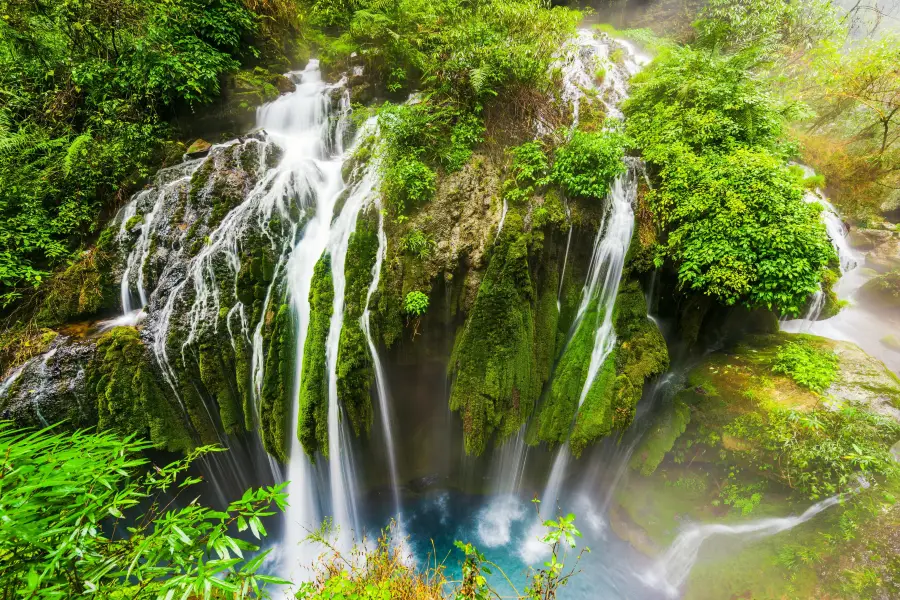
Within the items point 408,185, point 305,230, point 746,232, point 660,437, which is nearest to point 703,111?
point 746,232

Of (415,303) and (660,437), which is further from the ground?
(415,303)

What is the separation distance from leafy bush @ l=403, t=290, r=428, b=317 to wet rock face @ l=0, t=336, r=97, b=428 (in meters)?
4.93

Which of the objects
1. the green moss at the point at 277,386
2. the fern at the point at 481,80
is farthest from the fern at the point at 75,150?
the fern at the point at 481,80

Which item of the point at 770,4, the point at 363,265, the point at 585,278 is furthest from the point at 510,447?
the point at 770,4

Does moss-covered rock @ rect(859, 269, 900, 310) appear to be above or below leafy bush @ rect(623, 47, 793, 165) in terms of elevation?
below

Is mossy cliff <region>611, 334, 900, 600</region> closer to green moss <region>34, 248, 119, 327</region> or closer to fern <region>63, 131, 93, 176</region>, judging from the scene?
green moss <region>34, 248, 119, 327</region>

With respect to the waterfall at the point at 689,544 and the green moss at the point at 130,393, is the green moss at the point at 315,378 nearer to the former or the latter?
the green moss at the point at 130,393

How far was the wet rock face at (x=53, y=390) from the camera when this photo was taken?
479 centimetres

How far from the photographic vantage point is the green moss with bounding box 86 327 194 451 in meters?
5.05

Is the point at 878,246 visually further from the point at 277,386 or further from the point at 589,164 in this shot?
the point at 277,386

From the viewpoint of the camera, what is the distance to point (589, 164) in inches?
229

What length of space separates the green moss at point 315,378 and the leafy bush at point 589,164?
463cm

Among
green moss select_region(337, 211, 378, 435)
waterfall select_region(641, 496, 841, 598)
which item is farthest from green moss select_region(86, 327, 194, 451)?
waterfall select_region(641, 496, 841, 598)

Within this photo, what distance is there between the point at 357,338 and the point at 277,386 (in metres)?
1.54
